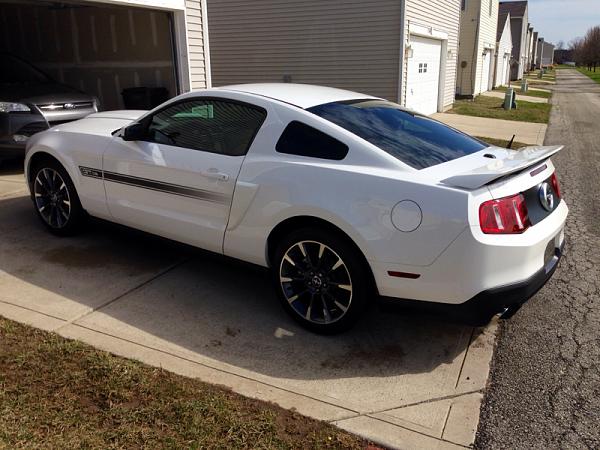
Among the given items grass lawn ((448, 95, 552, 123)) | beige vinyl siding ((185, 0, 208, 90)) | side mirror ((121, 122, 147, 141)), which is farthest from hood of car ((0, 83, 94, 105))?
grass lawn ((448, 95, 552, 123))

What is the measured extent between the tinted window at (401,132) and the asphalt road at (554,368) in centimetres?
135

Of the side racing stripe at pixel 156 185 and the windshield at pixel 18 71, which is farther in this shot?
the windshield at pixel 18 71

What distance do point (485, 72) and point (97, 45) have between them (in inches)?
930

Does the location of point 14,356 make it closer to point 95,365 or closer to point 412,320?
point 95,365

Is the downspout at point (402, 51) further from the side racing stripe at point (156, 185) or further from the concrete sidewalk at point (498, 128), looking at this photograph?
the side racing stripe at point (156, 185)

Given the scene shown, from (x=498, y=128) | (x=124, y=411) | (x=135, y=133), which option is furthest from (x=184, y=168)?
(x=498, y=128)

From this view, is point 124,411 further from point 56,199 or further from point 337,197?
point 56,199

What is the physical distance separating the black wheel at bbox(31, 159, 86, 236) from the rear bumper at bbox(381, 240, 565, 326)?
331 centimetres

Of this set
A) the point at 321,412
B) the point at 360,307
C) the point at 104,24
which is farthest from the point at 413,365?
the point at 104,24

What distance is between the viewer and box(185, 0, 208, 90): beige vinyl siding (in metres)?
8.80

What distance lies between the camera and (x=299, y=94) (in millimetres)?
4148

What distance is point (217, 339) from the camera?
3.67 metres

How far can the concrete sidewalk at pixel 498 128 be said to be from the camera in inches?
530

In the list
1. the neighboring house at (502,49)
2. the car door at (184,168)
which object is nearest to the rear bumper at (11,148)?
the car door at (184,168)
